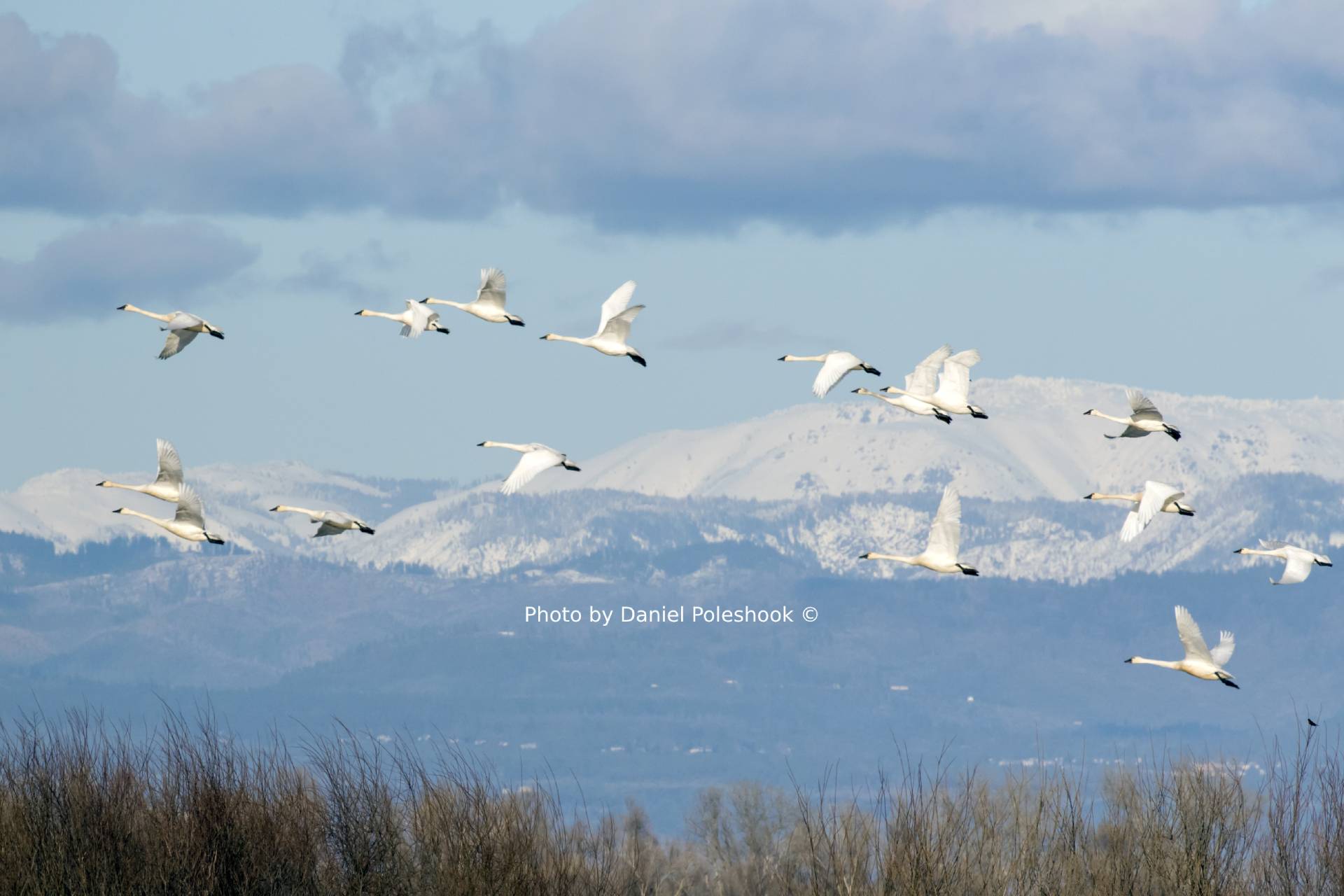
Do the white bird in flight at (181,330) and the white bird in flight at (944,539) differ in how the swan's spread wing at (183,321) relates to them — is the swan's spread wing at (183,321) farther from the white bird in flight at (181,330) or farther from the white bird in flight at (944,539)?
the white bird in flight at (944,539)

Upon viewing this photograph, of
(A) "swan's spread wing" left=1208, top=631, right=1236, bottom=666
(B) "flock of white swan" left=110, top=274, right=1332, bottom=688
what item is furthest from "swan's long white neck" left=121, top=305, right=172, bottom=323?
(A) "swan's spread wing" left=1208, top=631, right=1236, bottom=666

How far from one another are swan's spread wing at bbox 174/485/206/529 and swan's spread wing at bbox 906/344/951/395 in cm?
2291

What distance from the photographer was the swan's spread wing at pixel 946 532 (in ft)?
187

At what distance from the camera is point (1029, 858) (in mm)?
52656

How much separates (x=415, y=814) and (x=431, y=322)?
1390cm

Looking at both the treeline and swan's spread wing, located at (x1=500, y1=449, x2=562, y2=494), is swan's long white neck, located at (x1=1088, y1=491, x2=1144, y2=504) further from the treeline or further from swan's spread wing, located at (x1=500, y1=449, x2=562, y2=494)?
swan's spread wing, located at (x1=500, y1=449, x2=562, y2=494)

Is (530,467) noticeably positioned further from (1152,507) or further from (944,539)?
(1152,507)

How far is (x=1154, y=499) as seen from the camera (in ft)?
182

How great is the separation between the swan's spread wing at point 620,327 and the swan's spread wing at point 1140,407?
14.1 meters

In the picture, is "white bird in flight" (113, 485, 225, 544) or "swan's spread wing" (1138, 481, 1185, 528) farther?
"swan's spread wing" (1138, 481, 1185, 528)

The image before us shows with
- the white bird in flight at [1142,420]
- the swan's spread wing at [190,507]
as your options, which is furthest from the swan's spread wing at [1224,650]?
the swan's spread wing at [190,507]

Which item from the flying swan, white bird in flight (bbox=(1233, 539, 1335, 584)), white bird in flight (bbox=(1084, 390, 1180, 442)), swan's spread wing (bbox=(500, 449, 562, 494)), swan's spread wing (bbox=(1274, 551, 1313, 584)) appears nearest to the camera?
swan's spread wing (bbox=(500, 449, 562, 494))

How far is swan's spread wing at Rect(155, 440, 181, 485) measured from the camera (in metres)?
53.9

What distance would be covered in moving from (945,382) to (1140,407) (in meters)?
9.02
